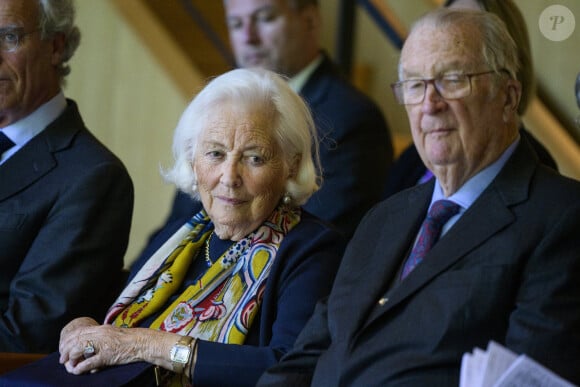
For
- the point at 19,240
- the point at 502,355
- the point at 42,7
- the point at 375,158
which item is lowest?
the point at 375,158

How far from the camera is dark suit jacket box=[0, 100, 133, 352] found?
3.14 metres

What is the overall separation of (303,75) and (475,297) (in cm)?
240

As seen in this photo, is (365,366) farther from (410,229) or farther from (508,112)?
(508,112)

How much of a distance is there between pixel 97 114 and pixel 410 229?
458 centimetres

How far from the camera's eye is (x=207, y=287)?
292cm

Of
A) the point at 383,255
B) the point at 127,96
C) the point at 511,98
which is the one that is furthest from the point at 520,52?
the point at 127,96

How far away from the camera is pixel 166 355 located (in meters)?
2.70

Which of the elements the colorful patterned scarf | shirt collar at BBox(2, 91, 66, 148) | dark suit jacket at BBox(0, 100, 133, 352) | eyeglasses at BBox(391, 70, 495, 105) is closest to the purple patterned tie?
eyeglasses at BBox(391, 70, 495, 105)

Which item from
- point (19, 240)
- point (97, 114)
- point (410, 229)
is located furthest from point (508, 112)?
point (97, 114)

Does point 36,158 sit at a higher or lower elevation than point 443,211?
higher

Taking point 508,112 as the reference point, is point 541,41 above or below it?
below

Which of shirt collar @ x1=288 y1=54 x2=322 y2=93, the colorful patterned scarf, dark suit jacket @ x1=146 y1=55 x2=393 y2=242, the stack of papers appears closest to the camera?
the stack of papers

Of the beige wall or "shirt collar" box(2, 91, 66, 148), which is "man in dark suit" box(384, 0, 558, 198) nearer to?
"shirt collar" box(2, 91, 66, 148)

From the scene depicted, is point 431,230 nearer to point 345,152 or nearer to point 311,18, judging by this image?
point 345,152
